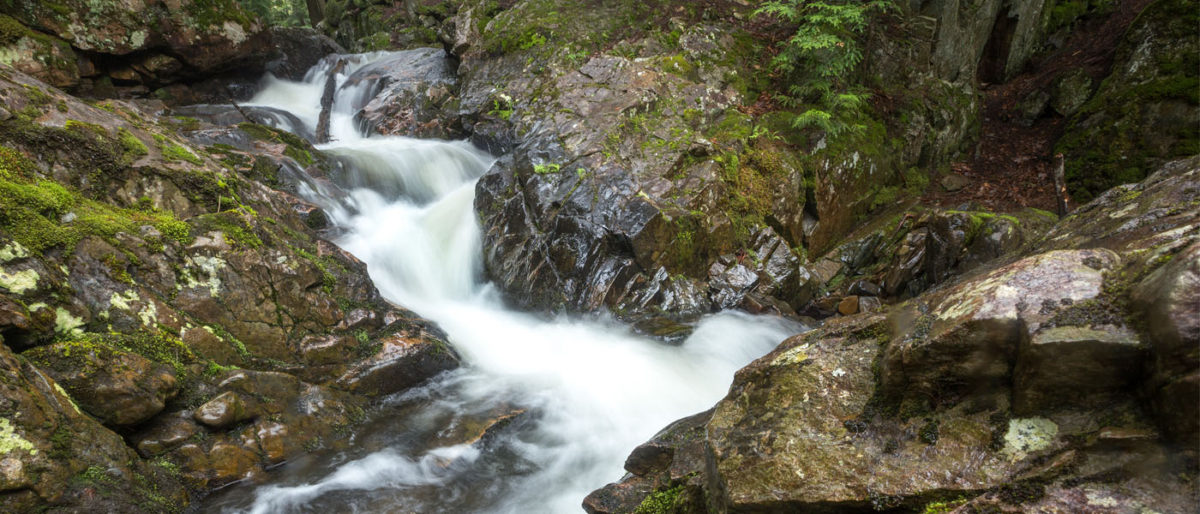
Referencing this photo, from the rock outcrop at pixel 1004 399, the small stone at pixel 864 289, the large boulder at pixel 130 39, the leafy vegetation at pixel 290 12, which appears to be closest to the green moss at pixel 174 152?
the large boulder at pixel 130 39

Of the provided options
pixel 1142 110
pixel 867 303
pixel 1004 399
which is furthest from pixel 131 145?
pixel 1142 110

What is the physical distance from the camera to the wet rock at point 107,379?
11.1ft

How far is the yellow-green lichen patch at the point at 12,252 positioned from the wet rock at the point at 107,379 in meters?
0.68

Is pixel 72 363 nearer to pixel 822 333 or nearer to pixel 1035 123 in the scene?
pixel 822 333

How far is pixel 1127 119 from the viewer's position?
9484 mm

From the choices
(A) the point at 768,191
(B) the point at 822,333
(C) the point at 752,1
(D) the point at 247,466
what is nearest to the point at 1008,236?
(A) the point at 768,191

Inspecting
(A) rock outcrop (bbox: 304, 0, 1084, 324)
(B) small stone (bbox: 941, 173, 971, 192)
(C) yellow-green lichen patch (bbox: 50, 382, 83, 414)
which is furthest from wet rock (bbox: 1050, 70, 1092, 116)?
(C) yellow-green lichen patch (bbox: 50, 382, 83, 414)

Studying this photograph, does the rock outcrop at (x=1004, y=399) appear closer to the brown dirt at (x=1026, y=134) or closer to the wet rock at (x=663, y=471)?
the wet rock at (x=663, y=471)

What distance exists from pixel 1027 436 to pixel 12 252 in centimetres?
605

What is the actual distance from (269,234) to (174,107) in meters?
8.19

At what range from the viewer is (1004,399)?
2.08 meters

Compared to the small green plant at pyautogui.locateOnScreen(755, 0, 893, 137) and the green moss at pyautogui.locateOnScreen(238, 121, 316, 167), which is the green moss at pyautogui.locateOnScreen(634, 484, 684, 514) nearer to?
the small green plant at pyautogui.locateOnScreen(755, 0, 893, 137)

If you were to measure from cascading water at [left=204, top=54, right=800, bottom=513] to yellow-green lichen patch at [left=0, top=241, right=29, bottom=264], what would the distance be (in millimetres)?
2189

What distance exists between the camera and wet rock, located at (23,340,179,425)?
11.1ft
